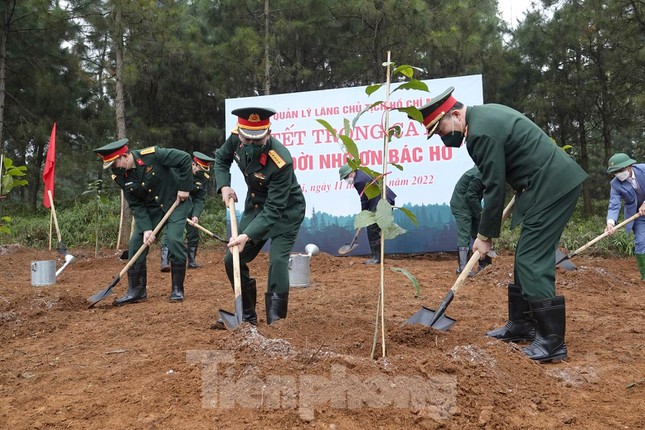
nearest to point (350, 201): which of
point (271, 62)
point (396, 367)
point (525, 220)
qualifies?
point (271, 62)

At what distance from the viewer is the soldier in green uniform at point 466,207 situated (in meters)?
6.93

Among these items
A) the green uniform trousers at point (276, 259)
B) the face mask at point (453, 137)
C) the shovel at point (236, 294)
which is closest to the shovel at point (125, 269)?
the green uniform trousers at point (276, 259)

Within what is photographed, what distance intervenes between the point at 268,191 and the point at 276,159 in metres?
0.23

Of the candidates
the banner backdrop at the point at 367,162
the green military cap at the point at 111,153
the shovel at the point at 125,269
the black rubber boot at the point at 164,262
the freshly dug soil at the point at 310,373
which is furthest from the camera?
the banner backdrop at the point at 367,162

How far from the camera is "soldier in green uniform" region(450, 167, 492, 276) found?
6926 millimetres

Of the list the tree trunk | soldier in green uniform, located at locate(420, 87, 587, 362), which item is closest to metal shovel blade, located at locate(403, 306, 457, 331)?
soldier in green uniform, located at locate(420, 87, 587, 362)

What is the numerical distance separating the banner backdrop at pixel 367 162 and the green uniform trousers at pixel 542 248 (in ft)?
20.2

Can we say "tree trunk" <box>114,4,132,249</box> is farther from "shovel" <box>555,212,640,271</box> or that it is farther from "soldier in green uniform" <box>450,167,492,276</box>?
"shovel" <box>555,212,640,271</box>

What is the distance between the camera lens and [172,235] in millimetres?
5434

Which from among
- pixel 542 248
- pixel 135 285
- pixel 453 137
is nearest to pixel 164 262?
pixel 135 285

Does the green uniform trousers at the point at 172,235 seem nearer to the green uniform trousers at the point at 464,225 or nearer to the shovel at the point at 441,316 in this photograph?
the shovel at the point at 441,316

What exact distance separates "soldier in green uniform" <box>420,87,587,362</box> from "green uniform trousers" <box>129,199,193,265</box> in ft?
10.0

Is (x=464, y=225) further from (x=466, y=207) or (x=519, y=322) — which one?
(x=519, y=322)

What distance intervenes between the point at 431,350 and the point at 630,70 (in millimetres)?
12886
